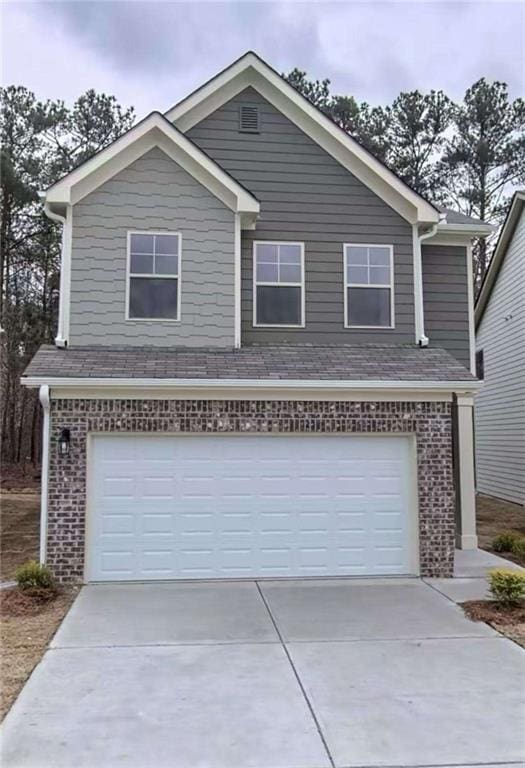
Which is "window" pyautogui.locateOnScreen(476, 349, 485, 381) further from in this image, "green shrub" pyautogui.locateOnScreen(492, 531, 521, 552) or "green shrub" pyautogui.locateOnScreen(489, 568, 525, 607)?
"green shrub" pyautogui.locateOnScreen(489, 568, 525, 607)

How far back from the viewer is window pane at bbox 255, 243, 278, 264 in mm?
11113

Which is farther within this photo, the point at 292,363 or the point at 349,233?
the point at 349,233

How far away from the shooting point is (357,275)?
11.3m

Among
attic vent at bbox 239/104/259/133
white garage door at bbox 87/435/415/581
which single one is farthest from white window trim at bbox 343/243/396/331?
attic vent at bbox 239/104/259/133

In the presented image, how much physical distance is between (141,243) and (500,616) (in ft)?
24.6

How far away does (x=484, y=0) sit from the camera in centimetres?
933

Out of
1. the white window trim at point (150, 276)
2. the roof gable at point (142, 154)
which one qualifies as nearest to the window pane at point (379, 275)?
the roof gable at point (142, 154)

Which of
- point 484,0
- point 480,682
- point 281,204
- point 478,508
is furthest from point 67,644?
point 478,508

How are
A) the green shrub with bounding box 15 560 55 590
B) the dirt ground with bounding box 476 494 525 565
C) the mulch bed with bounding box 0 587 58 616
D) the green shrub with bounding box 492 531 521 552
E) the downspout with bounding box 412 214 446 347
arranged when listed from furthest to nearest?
the dirt ground with bounding box 476 494 525 565 < the downspout with bounding box 412 214 446 347 < the green shrub with bounding box 492 531 521 552 < the green shrub with bounding box 15 560 55 590 < the mulch bed with bounding box 0 587 58 616

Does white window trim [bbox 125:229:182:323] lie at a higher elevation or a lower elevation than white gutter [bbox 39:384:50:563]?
higher

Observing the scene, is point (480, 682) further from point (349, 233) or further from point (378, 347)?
point (349, 233)

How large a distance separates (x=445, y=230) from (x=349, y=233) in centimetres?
189

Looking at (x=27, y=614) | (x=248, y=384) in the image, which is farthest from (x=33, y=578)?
(x=248, y=384)

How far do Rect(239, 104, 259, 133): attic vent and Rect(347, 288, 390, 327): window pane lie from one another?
3473 millimetres
